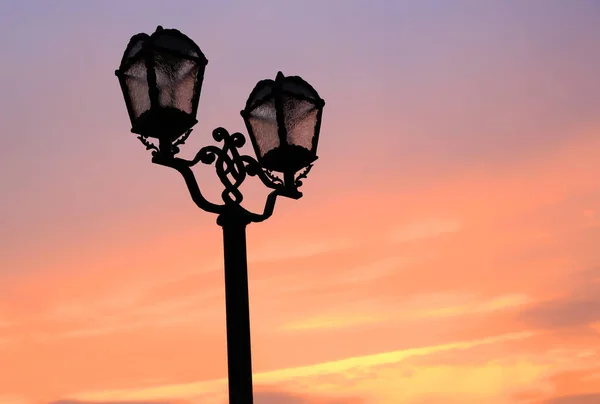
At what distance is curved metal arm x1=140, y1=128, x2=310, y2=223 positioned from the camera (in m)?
7.24

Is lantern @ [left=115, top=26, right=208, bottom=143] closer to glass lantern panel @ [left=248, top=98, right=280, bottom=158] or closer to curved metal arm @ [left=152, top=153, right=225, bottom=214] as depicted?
curved metal arm @ [left=152, top=153, right=225, bottom=214]

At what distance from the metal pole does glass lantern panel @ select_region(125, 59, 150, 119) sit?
42.9 inches

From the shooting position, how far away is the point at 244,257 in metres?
7.25

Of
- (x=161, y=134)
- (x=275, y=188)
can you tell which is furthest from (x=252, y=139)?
(x=161, y=134)

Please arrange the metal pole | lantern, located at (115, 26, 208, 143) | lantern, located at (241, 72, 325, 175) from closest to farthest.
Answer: the metal pole, lantern, located at (115, 26, 208, 143), lantern, located at (241, 72, 325, 175)

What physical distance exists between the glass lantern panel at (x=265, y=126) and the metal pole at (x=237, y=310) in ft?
2.59

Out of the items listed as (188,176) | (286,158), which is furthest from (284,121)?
(188,176)

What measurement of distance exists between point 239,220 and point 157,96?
3.97ft

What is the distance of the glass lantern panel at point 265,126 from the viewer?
773 centimetres

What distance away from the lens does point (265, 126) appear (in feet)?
25.7

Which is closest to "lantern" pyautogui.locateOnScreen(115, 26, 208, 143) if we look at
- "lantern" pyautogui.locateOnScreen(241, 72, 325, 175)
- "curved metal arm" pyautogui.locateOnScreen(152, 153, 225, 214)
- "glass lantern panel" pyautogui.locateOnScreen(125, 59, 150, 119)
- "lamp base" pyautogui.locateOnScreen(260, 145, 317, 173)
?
"glass lantern panel" pyautogui.locateOnScreen(125, 59, 150, 119)

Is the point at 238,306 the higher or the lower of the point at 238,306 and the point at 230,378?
the higher

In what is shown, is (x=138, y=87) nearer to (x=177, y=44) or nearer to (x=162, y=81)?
(x=162, y=81)

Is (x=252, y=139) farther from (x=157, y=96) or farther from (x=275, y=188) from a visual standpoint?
(x=157, y=96)
